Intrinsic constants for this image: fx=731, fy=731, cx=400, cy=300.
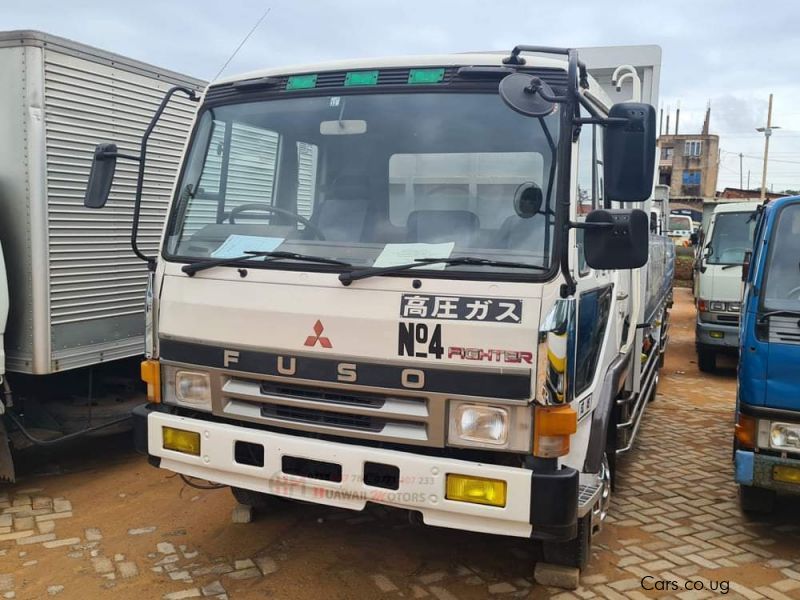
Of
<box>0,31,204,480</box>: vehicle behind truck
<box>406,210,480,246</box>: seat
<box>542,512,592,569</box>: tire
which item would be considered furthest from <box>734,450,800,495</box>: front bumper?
<box>0,31,204,480</box>: vehicle behind truck

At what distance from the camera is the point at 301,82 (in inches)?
145

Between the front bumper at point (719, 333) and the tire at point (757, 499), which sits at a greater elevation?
the front bumper at point (719, 333)

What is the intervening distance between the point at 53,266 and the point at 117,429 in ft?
4.92

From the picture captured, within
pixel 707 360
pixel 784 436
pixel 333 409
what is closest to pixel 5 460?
pixel 333 409

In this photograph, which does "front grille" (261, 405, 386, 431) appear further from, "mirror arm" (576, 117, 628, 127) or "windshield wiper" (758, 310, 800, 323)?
"windshield wiper" (758, 310, 800, 323)

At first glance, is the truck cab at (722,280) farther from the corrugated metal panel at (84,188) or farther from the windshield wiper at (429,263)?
the windshield wiper at (429,263)

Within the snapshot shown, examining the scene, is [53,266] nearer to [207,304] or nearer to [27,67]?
[27,67]

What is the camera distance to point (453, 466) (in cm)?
302

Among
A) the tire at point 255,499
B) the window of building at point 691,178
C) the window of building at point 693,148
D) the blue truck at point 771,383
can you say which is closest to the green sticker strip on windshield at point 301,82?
the tire at point 255,499

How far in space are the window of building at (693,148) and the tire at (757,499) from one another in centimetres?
5959

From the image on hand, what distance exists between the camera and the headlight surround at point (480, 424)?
305cm

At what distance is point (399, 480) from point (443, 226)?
1.14 metres

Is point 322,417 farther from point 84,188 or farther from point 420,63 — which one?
point 84,188

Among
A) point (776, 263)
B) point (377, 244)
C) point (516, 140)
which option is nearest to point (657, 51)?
point (776, 263)
